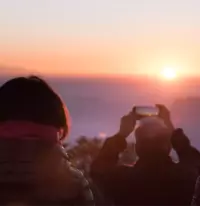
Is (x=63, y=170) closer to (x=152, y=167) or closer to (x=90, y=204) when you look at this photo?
(x=90, y=204)

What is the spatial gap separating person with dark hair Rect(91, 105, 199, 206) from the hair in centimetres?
116

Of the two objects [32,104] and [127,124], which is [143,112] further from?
[32,104]

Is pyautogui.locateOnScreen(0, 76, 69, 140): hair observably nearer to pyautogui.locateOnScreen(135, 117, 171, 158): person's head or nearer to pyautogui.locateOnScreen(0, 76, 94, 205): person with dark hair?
pyautogui.locateOnScreen(0, 76, 94, 205): person with dark hair

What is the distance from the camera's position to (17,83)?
396 cm

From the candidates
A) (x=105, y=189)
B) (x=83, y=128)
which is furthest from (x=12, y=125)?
(x=83, y=128)

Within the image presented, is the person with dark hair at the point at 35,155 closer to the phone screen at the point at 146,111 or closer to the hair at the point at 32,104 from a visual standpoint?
the hair at the point at 32,104

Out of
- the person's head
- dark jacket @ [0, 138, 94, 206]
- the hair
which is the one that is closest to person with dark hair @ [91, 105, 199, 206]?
the person's head

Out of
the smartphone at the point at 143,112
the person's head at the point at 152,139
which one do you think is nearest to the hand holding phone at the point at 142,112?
the smartphone at the point at 143,112

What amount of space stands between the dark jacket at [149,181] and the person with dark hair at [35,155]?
1.24m

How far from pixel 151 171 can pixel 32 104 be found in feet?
4.64

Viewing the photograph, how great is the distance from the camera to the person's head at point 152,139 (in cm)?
502

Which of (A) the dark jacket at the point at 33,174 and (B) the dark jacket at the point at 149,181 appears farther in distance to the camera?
(B) the dark jacket at the point at 149,181

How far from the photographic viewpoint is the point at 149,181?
→ 5.09 metres

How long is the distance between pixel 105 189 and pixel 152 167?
338mm
